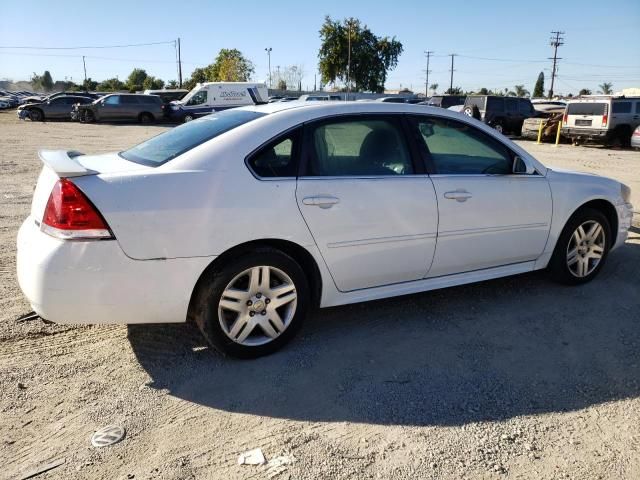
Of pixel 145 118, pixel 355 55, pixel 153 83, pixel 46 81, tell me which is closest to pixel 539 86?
pixel 355 55

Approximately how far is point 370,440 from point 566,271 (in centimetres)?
278

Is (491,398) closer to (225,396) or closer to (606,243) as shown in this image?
(225,396)

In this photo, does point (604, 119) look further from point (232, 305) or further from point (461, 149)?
point (232, 305)

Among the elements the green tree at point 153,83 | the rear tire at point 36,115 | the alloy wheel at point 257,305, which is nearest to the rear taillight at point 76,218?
the alloy wheel at point 257,305

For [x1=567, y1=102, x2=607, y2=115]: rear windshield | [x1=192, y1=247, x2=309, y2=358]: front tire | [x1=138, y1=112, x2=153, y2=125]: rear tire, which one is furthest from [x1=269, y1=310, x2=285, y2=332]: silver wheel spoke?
[x1=138, y1=112, x2=153, y2=125]: rear tire

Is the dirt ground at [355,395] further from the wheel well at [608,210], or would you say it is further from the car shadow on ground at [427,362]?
the wheel well at [608,210]

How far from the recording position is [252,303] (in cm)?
325

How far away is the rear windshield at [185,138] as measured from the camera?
3.30 meters

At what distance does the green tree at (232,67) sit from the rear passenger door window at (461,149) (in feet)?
219

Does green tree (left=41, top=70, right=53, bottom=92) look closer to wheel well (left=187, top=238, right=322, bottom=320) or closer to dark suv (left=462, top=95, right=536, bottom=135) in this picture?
dark suv (left=462, top=95, right=536, bottom=135)

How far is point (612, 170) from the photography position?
522 inches

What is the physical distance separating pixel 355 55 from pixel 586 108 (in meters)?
52.0

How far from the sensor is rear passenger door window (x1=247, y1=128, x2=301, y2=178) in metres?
3.22

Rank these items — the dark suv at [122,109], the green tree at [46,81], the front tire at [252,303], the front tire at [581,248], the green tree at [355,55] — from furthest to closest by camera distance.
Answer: the green tree at [46,81]
the green tree at [355,55]
the dark suv at [122,109]
the front tire at [581,248]
the front tire at [252,303]
